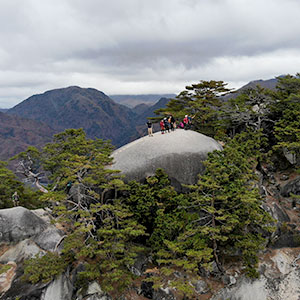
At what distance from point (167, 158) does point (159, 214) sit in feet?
15.4

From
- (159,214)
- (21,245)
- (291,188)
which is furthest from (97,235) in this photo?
(291,188)

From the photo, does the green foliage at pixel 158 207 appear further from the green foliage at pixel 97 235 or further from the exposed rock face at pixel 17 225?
the exposed rock face at pixel 17 225

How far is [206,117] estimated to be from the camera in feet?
86.7

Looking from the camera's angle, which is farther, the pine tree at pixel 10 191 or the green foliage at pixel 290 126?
the pine tree at pixel 10 191

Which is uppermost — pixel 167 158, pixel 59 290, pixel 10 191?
pixel 167 158

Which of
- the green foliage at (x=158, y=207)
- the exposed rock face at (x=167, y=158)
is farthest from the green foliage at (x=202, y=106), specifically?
the green foliage at (x=158, y=207)

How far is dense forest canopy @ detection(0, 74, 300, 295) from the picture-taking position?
14.8 meters

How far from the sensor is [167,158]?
63.1 feet

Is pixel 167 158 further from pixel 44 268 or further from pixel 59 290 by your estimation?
pixel 59 290

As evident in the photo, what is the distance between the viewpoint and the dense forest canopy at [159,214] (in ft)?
48.5

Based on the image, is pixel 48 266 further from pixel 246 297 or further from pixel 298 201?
pixel 298 201

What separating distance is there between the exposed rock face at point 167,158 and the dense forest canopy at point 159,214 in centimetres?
82

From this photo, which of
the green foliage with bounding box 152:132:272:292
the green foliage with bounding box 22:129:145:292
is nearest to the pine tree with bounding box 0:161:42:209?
the green foliage with bounding box 22:129:145:292

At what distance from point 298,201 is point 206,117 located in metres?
12.6
